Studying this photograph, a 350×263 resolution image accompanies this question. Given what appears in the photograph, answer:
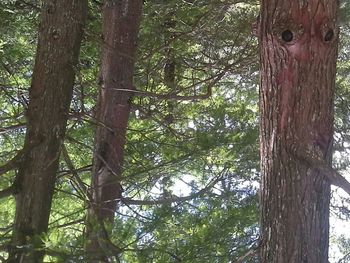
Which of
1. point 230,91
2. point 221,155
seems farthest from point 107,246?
point 230,91

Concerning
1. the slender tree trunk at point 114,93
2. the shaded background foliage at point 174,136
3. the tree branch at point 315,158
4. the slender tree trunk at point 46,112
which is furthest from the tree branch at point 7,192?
the tree branch at point 315,158

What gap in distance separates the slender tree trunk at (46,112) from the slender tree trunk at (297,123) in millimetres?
1252

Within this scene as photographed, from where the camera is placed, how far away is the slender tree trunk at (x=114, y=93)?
470 centimetres

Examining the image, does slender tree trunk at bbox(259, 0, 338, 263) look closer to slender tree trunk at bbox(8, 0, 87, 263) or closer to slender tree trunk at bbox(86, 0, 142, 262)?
slender tree trunk at bbox(8, 0, 87, 263)

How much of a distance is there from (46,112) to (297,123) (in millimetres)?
1495

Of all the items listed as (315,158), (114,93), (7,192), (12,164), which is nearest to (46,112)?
(12,164)

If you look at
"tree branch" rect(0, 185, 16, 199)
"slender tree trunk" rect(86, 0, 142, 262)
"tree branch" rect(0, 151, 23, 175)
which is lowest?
"tree branch" rect(0, 185, 16, 199)

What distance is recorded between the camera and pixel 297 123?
3.09 m

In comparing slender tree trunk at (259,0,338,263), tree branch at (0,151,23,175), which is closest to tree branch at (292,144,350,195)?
slender tree trunk at (259,0,338,263)

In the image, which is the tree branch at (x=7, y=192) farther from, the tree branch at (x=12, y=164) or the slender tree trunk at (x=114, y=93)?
the slender tree trunk at (x=114, y=93)

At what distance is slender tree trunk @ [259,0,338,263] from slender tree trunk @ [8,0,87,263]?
1.25 meters

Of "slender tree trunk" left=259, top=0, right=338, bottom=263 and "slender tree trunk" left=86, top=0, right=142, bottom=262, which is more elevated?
"slender tree trunk" left=86, top=0, right=142, bottom=262

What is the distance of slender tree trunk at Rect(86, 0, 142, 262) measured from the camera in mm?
4699

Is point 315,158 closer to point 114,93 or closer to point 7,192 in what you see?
point 7,192
